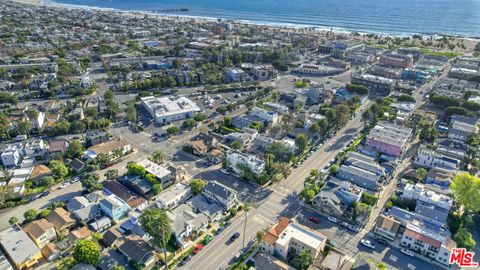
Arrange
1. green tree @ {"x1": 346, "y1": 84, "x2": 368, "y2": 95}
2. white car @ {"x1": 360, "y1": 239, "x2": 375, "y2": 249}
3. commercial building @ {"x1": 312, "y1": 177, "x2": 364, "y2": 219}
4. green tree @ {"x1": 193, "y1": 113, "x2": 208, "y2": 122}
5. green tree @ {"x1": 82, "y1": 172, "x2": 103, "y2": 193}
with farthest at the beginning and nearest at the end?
green tree @ {"x1": 346, "y1": 84, "x2": 368, "y2": 95}, green tree @ {"x1": 193, "y1": 113, "x2": 208, "y2": 122}, green tree @ {"x1": 82, "y1": 172, "x2": 103, "y2": 193}, commercial building @ {"x1": 312, "y1": 177, "x2": 364, "y2": 219}, white car @ {"x1": 360, "y1": 239, "x2": 375, "y2": 249}

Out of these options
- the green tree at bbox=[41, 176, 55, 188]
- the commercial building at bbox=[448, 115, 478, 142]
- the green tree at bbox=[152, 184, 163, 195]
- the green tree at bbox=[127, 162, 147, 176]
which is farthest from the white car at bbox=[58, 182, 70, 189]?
the commercial building at bbox=[448, 115, 478, 142]

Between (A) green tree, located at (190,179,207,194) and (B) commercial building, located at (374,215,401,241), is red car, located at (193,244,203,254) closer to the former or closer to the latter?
(A) green tree, located at (190,179,207,194)

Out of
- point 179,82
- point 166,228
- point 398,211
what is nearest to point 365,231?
point 398,211

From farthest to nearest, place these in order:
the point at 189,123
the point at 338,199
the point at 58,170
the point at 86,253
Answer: the point at 189,123
the point at 58,170
the point at 338,199
the point at 86,253

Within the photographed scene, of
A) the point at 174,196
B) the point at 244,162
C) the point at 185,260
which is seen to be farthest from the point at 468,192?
the point at 174,196

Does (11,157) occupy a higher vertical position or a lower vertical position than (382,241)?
higher

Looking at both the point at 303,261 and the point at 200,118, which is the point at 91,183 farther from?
the point at 303,261
